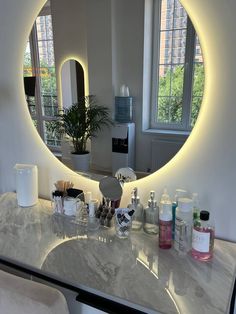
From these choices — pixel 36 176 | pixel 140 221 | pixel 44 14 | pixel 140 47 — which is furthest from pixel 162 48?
pixel 36 176

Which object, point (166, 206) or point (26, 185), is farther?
point (26, 185)

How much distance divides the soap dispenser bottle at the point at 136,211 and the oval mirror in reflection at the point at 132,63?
10 cm

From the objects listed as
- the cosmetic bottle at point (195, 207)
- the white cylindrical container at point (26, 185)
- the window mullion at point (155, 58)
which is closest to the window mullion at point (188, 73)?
the window mullion at point (155, 58)

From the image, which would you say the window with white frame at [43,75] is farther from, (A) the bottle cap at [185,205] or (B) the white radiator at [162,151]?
(A) the bottle cap at [185,205]

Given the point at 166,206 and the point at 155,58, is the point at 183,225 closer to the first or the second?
the point at 166,206

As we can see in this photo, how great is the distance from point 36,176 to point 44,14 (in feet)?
2.29

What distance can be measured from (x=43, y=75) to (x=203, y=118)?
74cm

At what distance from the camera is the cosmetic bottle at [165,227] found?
91 cm

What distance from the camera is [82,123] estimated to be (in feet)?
3.79

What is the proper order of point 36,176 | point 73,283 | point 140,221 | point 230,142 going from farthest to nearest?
point 36,176 < point 140,221 < point 230,142 < point 73,283

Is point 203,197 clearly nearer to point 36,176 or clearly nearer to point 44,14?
point 36,176

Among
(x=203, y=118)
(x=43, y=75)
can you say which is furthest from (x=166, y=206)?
(x=43, y=75)

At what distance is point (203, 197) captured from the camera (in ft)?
3.20

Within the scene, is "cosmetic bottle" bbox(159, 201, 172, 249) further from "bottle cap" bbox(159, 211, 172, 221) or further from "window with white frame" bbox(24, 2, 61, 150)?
"window with white frame" bbox(24, 2, 61, 150)
